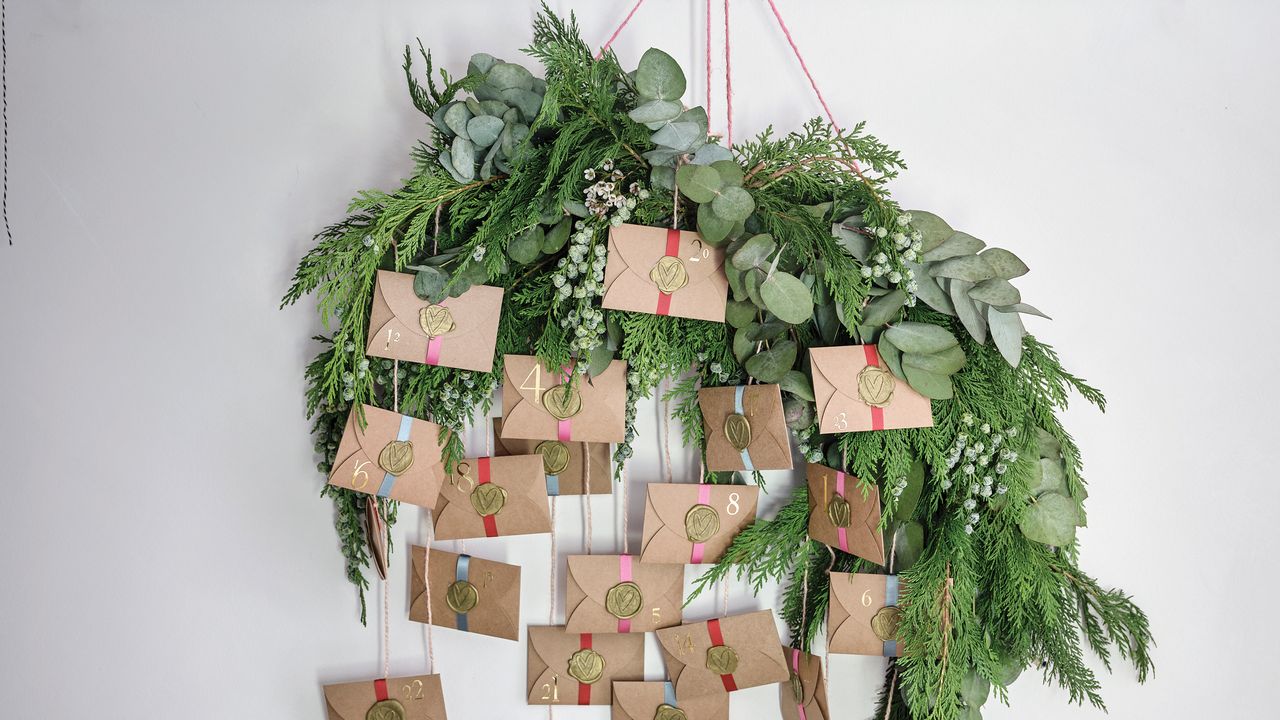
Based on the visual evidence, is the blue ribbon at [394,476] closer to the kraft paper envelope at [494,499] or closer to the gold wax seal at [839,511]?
the kraft paper envelope at [494,499]

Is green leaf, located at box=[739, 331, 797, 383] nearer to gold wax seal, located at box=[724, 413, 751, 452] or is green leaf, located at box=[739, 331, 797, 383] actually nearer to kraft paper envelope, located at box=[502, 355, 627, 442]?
gold wax seal, located at box=[724, 413, 751, 452]

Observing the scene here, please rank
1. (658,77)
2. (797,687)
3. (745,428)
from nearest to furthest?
(658,77), (745,428), (797,687)

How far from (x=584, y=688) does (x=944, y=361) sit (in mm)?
586

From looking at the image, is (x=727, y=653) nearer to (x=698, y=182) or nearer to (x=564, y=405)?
(x=564, y=405)

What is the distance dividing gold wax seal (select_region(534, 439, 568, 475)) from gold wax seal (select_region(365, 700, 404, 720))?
1.13 ft

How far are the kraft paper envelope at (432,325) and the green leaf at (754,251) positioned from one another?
0.84 ft

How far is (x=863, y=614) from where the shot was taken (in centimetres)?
94

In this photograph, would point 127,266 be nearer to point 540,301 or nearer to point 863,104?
point 540,301

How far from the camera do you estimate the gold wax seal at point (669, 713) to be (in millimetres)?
1015

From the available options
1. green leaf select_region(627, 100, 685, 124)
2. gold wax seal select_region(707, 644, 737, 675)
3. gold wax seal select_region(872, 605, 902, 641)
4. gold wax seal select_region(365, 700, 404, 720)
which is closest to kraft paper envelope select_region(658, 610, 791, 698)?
gold wax seal select_region(707, 644, 737, 675)

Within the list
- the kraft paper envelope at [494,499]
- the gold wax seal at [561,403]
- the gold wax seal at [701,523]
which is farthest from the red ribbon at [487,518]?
the gold wax seal at [701,523]

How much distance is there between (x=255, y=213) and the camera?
3.46ft

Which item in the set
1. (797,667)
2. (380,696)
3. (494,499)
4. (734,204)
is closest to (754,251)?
(734,204)

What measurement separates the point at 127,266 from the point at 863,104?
0.95m
